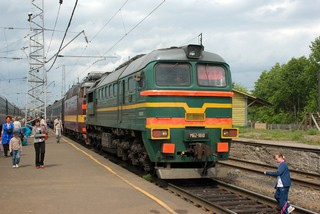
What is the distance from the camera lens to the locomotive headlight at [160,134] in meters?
10.3

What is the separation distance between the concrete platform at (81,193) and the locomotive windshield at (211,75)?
3032mm

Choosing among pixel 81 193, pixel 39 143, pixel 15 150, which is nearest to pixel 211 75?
pixel 81 193

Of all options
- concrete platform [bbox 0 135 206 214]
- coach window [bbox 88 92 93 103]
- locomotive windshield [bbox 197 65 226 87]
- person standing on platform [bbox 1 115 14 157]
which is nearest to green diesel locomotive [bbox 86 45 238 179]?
locomotive windshield [bbox 197 65 226 87]

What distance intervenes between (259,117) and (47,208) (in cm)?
10212

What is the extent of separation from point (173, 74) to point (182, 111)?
1.01m

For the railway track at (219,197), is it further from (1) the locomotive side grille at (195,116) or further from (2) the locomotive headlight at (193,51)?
(2) the locomotive headlight at (193,51)

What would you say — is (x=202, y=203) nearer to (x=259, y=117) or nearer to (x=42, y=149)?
(x=42, y=149)

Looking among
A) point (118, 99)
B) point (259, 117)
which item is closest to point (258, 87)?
point (259, 117)

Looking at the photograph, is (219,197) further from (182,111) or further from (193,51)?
(193,51)

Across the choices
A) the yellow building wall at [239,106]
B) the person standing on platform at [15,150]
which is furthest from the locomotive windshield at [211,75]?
the yellow building wall at [239,106]

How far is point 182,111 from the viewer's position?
10.6 m

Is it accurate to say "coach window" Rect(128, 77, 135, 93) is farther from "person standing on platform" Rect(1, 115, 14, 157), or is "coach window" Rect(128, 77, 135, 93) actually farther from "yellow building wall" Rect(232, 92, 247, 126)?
"yellow building wall" Rect(232, 92, 247, 126)

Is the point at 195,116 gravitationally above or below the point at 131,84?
below

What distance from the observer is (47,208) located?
8.02 m
